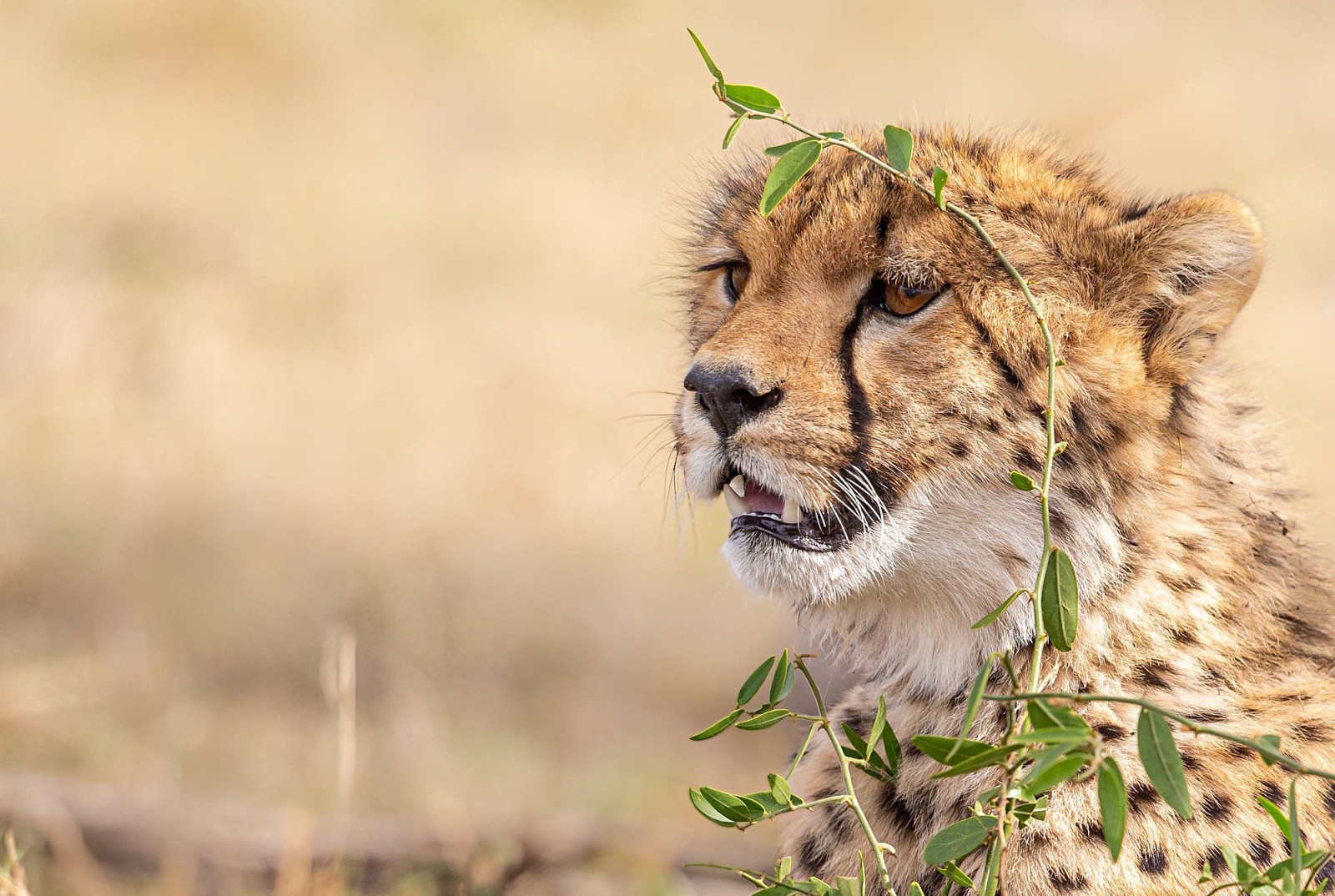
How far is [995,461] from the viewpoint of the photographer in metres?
1.74

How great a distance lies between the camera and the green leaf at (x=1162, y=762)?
112 cm

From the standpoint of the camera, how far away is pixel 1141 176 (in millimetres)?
9125

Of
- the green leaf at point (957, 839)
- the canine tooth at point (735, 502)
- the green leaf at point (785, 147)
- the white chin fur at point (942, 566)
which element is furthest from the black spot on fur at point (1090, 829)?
the green leaf at point (785, 147)

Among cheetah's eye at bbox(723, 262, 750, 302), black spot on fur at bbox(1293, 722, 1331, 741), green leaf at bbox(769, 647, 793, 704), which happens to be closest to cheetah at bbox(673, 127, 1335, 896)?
black spot on fur at bbox(1293, 722, 1331, 741)

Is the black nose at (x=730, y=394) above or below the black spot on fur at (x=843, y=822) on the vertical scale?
above

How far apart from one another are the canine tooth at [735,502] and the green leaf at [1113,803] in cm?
76

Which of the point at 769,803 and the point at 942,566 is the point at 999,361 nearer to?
the point at 942,566

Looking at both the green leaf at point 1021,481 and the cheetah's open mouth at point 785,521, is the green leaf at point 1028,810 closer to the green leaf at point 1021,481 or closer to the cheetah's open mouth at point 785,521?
the green leaf at point 1021,481

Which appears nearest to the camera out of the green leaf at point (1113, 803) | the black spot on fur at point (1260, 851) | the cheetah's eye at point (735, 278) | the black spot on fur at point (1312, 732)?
the green leaf at point (1113, 803)

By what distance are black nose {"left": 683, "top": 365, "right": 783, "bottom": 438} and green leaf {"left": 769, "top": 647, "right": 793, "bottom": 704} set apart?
351 mm

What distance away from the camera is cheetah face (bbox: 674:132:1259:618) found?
1729 mm

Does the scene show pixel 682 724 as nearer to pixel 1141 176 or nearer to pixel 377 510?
pixel 377 510

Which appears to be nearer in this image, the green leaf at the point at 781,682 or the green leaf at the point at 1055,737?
the green leaf at the point at 1055,737

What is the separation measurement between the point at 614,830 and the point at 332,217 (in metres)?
5.80
